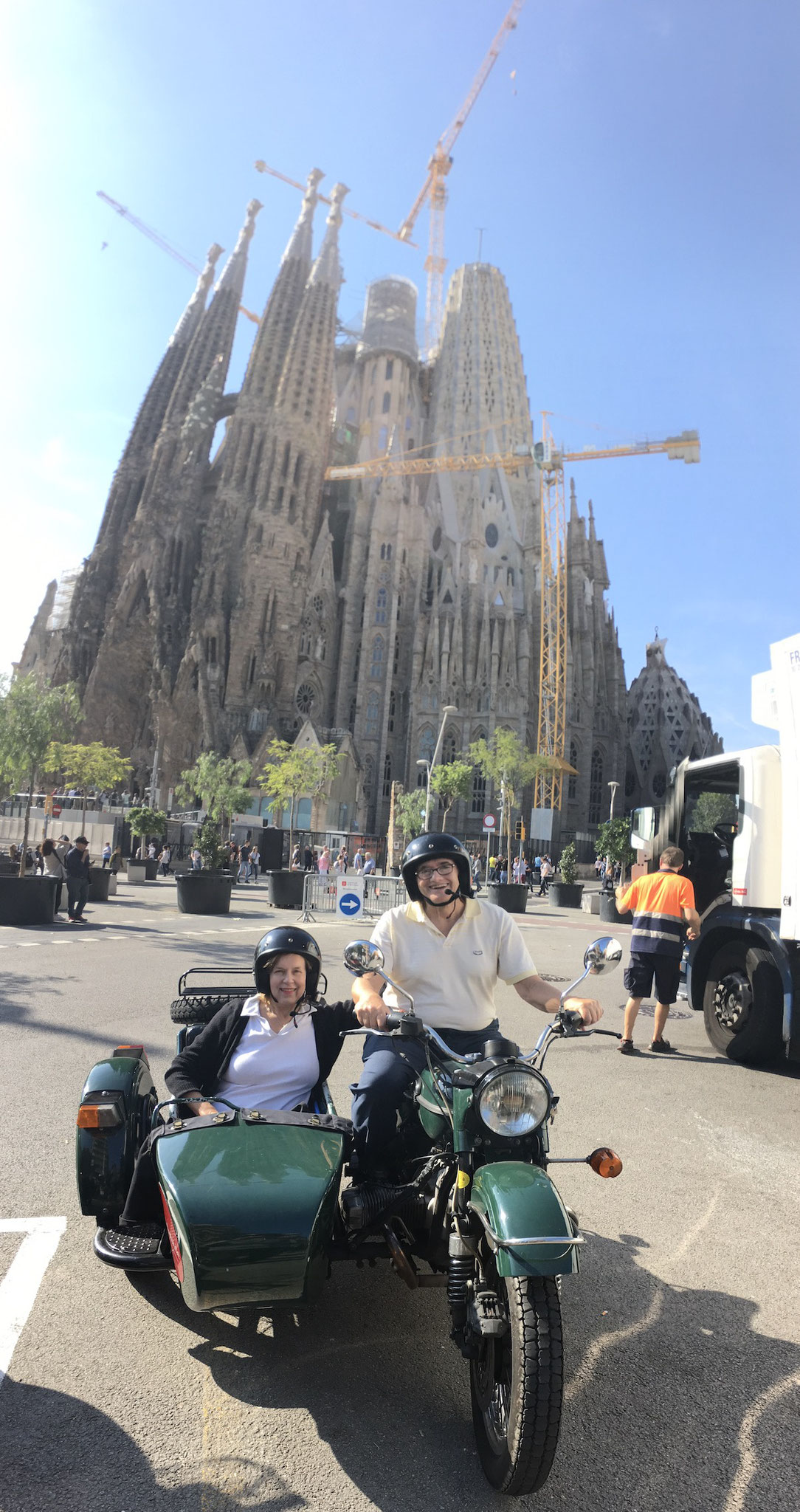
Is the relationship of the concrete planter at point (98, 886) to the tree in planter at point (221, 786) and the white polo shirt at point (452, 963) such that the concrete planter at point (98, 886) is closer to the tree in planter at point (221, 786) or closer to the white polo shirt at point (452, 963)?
the white polo shirt at point (452, 963)

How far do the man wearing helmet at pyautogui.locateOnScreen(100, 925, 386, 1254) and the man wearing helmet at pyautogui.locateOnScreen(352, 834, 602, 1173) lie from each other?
0.21 metres

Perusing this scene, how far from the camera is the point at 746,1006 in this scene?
268 inches

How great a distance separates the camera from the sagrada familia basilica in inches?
2269

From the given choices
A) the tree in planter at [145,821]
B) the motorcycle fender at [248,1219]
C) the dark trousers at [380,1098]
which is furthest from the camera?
the tree in planter at [145,821]

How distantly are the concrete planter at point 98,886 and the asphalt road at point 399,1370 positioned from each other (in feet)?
50.7

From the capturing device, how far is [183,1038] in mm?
3508

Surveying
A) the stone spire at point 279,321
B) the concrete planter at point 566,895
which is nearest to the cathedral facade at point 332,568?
the stone spire at point 279,321

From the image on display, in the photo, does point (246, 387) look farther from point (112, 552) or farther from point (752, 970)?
point (752, 970)

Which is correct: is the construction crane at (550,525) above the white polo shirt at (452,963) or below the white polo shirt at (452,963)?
above

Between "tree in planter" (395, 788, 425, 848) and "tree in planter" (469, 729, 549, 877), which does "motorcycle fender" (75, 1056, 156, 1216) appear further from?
"tree in planter" (469, 729, 549, 877)

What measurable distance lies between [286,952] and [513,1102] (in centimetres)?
103

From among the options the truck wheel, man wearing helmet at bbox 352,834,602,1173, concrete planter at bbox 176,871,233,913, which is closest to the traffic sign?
concrete planter at bbox 176,871,233,913

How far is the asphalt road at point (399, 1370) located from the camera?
2.07 meters

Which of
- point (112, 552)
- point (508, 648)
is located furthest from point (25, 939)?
point (112, 552)
